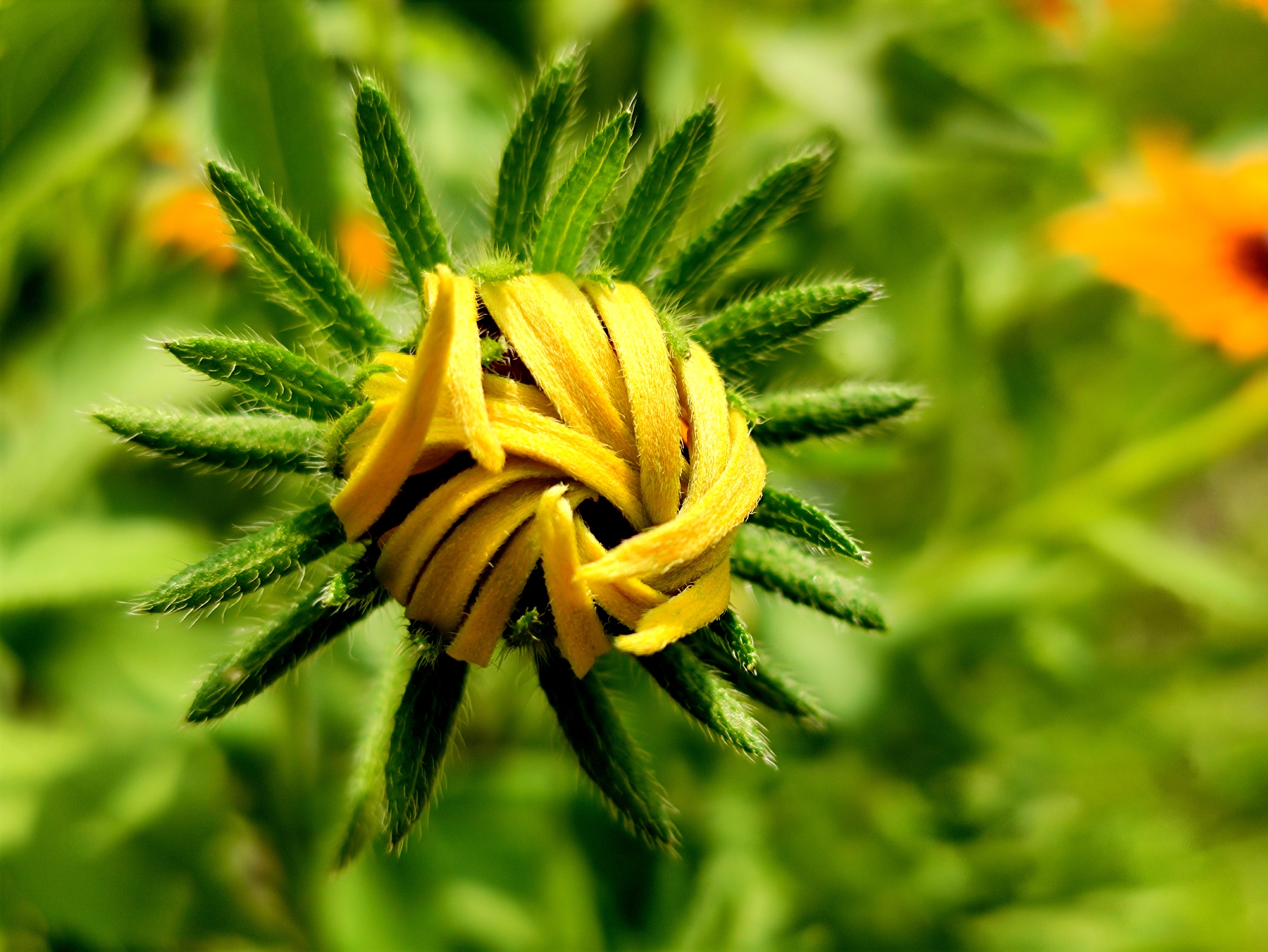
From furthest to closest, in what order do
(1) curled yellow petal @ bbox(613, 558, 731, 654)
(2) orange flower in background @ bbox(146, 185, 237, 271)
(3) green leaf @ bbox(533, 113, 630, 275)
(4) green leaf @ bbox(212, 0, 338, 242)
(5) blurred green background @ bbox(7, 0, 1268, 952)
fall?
1. (2) orange flower in background @ bbox(146, 185, 237, 271)
2. (5) blurred green background @ bbox(7, 0, 1268, 952)
3. (4) green leaf @ bbox(212, 0, 338, 242)
4. (3) green leaf @ bbox(533, 113, 630, 275)
5. (1) curled yellow petal @ bbox(613, 558, 731, 654)

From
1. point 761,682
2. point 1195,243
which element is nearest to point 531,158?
point 761,682

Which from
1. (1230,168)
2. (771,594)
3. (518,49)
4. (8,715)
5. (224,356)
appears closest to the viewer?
(224,356)

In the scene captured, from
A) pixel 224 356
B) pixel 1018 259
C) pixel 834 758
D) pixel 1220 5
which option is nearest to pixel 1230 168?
pixel 1018 259

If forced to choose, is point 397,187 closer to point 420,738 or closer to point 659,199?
point 659,199

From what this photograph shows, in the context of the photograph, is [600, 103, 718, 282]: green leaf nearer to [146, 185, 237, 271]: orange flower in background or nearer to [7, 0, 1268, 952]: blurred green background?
[7, 0, 1268, 952]: blurred green background

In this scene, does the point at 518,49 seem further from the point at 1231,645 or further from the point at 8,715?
the point at 1231,645

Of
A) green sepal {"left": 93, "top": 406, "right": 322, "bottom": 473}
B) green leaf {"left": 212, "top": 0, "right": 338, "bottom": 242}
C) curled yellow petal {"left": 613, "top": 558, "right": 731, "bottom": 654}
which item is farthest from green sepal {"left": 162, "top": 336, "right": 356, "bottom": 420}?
green leaf {"left": 212, "top": 0, "right": 338, "bottom": 242}

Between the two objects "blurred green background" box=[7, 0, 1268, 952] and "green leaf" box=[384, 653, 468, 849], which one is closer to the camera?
"green leaf" box=[384, 653, 468, 849]
